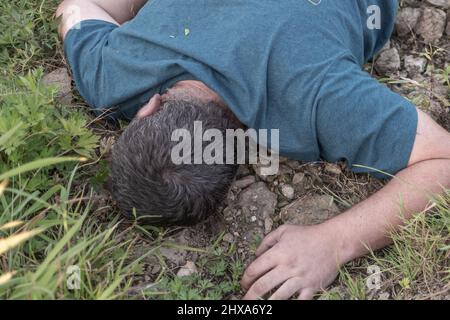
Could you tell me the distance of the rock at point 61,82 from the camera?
2303 mm

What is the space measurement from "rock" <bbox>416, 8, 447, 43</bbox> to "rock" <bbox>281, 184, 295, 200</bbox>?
0.92m

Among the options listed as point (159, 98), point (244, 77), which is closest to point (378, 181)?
point (244, 77)

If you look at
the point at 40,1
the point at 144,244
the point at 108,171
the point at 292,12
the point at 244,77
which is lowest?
the point at 144,244

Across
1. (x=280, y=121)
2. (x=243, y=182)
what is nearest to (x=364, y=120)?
(x=280, y=121)

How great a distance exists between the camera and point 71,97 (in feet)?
7.62

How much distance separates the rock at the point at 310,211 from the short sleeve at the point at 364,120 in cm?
22

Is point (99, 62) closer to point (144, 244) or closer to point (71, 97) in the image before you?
point (71, 97)

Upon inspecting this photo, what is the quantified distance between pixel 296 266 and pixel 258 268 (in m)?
0.12

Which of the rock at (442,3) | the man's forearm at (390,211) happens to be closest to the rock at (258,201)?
the man's forearm at (390,211)

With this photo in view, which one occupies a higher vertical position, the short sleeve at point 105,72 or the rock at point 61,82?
the short sleeve at point 105,72

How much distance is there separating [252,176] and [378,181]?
1.45 ft

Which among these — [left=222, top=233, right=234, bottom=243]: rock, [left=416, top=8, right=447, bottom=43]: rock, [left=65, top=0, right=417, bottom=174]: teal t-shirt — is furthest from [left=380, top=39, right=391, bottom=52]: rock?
[left=222, top=233, right=234, bottom=243]: rock

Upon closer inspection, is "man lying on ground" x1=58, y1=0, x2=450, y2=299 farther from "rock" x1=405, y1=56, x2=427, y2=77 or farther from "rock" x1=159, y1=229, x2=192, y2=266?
"rock" x1=405, y1=56, x2=427, y2=77

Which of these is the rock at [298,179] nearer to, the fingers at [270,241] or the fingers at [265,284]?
the fingers at [270,241]
